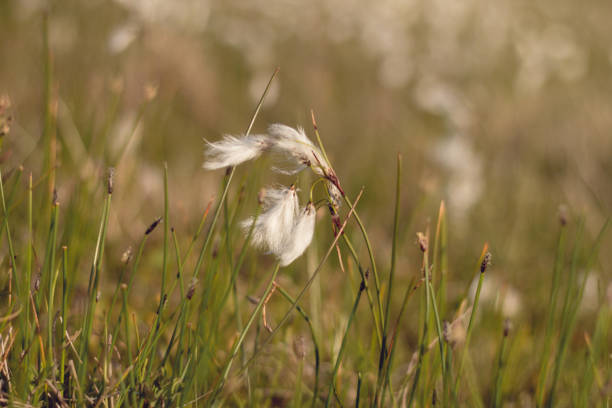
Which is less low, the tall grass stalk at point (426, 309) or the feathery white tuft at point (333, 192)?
the feathery white tuft at point (333, 192)

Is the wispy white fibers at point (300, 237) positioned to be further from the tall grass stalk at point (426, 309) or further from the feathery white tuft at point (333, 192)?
the tall grass stalk at point (426, 309)

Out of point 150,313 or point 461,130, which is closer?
point 150,313

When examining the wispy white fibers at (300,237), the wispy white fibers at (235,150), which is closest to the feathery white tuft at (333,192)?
the wispy white fibers at (300,237)

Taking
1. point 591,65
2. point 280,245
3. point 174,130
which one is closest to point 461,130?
point 174,130

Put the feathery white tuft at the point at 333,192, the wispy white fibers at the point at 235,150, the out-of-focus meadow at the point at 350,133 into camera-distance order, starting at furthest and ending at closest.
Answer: the out-of-focus meadow at the point at 350,133 → the feathery white tuft at the point at 333,192 → the wispy white fibers at the point at 235,150

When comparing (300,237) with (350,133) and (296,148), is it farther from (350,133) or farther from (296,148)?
(350,133)

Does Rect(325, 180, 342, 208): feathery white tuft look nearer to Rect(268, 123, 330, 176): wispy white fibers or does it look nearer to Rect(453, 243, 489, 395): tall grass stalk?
Rect(268, 123, 330, 176): wispy white fibers

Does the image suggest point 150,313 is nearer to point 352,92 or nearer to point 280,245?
point 280,245
